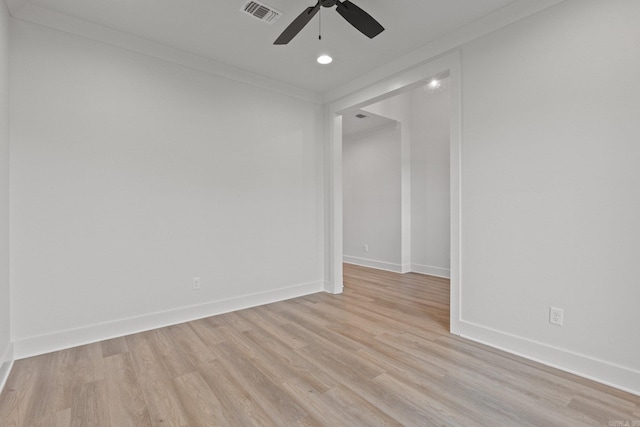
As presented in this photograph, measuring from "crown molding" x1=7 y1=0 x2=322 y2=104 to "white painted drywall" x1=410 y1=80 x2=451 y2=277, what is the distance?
8.29ft

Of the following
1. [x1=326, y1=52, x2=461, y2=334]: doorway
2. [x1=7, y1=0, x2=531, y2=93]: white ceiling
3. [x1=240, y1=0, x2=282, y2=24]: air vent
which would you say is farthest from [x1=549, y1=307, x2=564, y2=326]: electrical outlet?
[x1=240, y1=0, x2=282, y2=24]: air vent

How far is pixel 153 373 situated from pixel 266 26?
2949 mm

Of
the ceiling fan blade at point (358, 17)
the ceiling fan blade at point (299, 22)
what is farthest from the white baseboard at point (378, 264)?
the ceiling fan blade at point (299, 22)

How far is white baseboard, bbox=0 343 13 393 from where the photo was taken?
2039 mm

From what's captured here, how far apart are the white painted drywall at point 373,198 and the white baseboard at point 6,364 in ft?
16.5

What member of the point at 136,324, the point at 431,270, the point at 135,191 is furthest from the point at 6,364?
the point at 431,270

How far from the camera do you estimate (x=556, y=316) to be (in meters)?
2.27

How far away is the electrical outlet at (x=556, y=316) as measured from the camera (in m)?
2.25

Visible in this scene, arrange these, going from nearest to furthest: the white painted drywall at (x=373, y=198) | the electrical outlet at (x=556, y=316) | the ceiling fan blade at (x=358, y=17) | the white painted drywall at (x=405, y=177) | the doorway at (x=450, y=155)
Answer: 1. the ceiling fan blade at (x=358, y=17)
2. the electrical outlet at (x=556, y=316)
3. the doorway at (x=450, y=155)
4. the white painted drywall at (x=405, y=177)
5. the white painted drywall at (x=373, y=198)

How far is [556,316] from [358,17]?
258 cm

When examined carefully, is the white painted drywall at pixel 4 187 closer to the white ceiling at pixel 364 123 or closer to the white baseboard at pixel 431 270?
the white ceiling at pixel 364 123

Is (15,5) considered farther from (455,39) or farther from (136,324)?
(455,39)

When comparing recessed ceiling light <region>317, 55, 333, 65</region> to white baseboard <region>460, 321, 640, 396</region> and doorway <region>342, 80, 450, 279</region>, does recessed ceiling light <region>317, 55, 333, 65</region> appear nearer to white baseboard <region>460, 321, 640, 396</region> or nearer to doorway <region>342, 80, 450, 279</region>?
doorway <region>342, 80, 450, 279</region>

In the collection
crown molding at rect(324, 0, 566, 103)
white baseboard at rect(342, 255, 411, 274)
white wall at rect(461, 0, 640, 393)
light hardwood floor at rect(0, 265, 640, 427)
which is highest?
crown molding at rect(324, 0, 566, 103)
